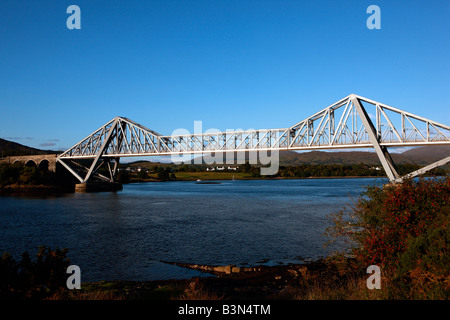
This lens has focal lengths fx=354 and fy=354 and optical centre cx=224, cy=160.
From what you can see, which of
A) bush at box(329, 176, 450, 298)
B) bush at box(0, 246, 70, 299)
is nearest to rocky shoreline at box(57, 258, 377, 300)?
bush at box(0, 246, 70, 299)

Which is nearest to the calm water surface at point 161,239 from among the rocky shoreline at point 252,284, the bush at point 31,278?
the rocky shoreline at point 252,284

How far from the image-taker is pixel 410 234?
11.3 meters

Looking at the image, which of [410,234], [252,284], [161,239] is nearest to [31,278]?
[252,284]

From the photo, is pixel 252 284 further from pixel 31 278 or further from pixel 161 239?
pixel 161 239

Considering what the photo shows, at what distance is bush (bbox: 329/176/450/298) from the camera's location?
9.23 meters

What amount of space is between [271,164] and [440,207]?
177580mm

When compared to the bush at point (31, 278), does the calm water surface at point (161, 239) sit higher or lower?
lower

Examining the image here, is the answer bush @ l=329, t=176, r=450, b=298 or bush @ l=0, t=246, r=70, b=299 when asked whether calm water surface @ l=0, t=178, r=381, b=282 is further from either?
bush @ l=0, t=246, r=70, b=299

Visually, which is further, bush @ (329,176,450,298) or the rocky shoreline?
the rocky shoreline

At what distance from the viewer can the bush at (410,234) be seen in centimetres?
923

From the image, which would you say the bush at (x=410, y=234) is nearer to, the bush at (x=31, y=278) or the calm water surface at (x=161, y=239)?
the calm water surface at (x=161, y=239)

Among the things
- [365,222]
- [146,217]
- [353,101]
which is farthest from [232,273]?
[353,101]

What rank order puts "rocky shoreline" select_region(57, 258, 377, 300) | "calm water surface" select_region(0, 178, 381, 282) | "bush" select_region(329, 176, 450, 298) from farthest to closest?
1. "calm water surface" select_region(0, 178, 381, 282)
2. "rocky shoreline" select_region(57, 258, 377, 300)
3. "bush" select_region(329, 176, 450, 298)
